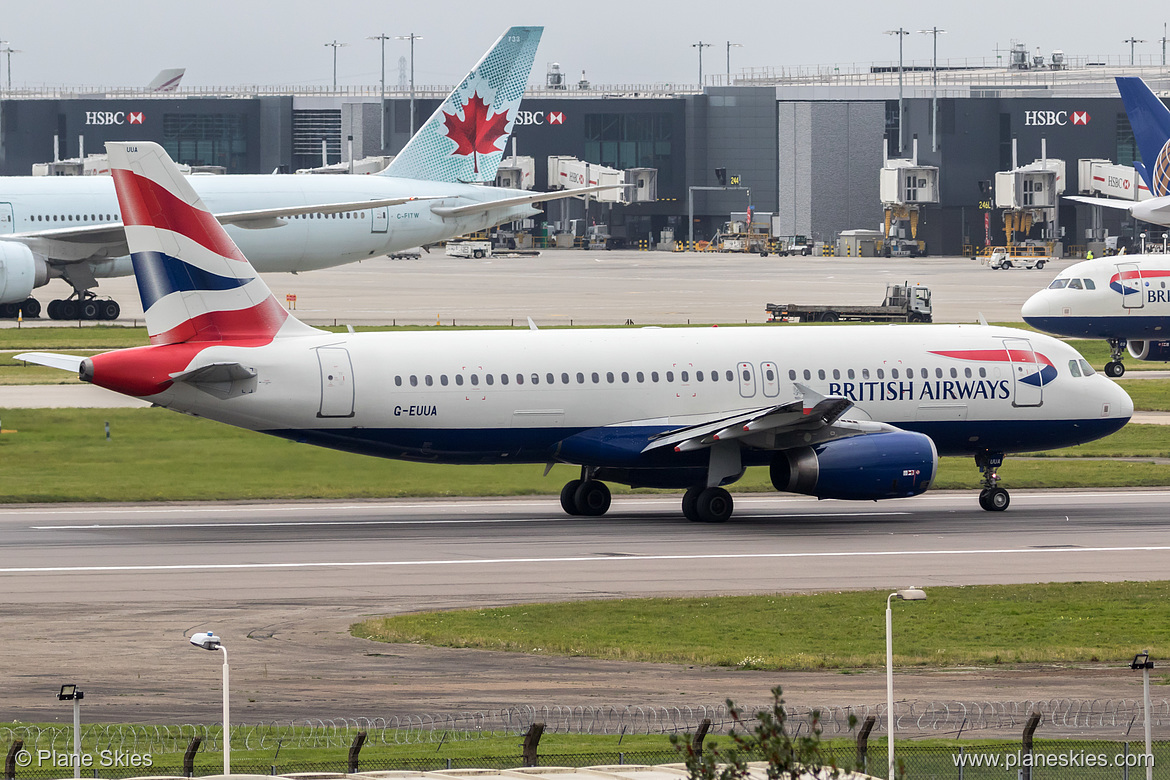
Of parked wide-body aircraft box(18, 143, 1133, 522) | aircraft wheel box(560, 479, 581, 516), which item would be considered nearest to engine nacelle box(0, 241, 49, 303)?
parked wide-body aircraft box(18, 143, 1133, 522)

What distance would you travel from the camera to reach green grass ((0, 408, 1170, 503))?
4278cm

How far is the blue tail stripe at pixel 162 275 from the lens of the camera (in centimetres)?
3722

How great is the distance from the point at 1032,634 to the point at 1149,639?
1.78 metres

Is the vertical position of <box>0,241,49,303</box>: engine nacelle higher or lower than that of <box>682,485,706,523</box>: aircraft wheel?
higher

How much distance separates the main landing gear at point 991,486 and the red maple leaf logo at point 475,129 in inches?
1781

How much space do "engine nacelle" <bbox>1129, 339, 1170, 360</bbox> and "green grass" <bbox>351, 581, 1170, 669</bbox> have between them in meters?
45.2

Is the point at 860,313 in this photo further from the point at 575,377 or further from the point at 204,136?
the point at 204,136

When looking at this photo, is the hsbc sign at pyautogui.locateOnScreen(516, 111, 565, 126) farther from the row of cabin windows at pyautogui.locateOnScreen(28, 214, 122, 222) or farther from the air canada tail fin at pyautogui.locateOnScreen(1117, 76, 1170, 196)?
the air canada tail fin at pyautogui.locateOnScreen(1117, 76, 1170, 196)

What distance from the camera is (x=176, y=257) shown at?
37.3m

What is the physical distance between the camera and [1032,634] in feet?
92.9

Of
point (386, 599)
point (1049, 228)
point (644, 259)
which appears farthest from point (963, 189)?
point (386, 599)

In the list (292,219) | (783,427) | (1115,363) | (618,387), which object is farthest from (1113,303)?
(618,387)

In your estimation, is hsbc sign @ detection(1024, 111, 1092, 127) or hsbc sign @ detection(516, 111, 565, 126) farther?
hsbc sign @ detection(516, 111, 565, 126)

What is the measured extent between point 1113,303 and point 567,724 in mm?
54312
